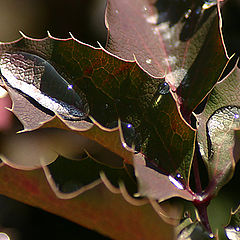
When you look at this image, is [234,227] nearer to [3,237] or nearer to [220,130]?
[220,130]

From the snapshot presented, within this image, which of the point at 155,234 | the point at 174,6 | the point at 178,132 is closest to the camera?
the point at 155,234

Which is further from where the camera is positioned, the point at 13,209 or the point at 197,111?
→ the point at 197,111

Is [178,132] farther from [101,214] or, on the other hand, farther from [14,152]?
[14,152]

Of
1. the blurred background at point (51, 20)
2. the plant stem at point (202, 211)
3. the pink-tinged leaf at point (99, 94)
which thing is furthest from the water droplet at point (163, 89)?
the blurred background at point (51, 20)

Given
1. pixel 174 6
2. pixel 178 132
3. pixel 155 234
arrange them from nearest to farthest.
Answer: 1. pixel 155 234
2. pixel 178 132
3. pixel 174 6

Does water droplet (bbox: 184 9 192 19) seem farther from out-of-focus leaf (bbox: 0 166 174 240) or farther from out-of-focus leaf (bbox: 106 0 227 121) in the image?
→ out-of-focus leaf (bbox: 0 166 174 240)

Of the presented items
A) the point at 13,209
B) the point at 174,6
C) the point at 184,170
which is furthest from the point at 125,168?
the point at 174,6

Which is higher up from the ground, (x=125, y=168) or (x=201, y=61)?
(x=201, y=61)

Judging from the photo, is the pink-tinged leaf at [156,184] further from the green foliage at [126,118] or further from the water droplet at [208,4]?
the water droplet at [208,4]
